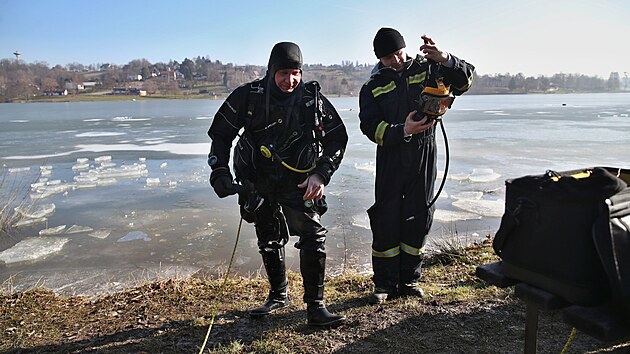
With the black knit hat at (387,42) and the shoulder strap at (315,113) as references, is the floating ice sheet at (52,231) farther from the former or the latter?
the black knit hat at (387,42)

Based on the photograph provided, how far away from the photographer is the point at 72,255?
536 centimetres

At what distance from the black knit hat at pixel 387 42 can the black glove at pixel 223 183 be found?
51.9 inches

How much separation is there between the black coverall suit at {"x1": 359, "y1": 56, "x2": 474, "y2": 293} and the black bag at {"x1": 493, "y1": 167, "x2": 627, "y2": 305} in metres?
1.38

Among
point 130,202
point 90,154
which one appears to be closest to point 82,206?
point 130,202

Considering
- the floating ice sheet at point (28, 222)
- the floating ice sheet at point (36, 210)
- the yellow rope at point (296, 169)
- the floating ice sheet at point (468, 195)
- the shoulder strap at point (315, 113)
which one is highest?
the shoulder strap at point (315, 113)

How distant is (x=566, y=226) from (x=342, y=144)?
→ 160 centimetres

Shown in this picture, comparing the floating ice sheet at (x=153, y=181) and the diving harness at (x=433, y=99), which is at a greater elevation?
the diving harness at (x=433, y=99)

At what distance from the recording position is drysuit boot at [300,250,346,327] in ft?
9.73

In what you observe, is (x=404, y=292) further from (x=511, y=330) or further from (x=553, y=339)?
(x=553, y=339)

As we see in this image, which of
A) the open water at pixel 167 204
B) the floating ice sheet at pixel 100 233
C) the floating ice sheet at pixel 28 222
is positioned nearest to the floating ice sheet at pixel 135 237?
the open water at pixel 167 204

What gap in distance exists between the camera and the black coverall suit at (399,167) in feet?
10.7

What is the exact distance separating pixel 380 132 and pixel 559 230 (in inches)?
64.0

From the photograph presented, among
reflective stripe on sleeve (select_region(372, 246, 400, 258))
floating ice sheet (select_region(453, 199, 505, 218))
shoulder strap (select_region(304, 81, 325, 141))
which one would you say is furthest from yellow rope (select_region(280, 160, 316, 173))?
floating ice sheet (select_region(453, 199, 505, 218))

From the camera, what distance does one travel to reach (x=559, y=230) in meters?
1.73
